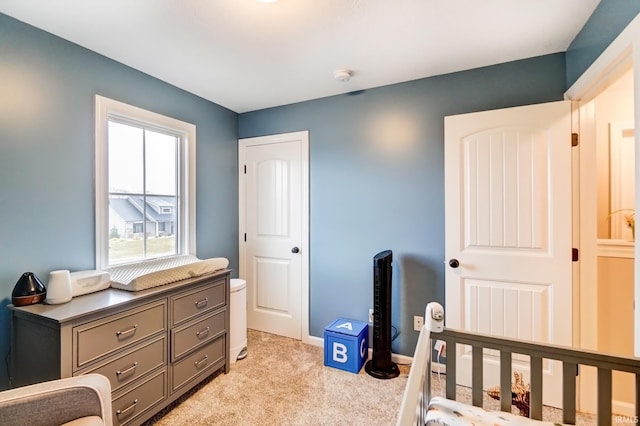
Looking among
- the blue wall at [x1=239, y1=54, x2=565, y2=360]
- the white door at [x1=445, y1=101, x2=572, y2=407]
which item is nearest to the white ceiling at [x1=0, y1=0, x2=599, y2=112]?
the blue wall at [x1=239, y1=54, x2=565, y2=360]

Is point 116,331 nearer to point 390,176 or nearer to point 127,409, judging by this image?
point 127,409

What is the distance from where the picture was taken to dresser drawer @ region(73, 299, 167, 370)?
140cm

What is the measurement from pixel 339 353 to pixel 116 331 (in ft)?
5.10

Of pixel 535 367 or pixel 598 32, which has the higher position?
pixel 598 32

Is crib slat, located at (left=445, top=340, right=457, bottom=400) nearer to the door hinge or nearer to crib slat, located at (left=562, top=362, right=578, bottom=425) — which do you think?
crib slat, located at (left=562, top=362, right=578, bottom=425)

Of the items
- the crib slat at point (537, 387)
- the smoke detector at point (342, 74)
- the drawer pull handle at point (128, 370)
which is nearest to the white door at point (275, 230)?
the smoke detector at point (342, 74)

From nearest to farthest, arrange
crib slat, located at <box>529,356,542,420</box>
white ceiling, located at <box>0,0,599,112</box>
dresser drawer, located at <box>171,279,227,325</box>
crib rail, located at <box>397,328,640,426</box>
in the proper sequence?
crib rail, located at <box>397,328,640,426</box> → crib slat, located at <box>529,356,542,420</box> → white ceiling, located at <box>0,0,599,112</box> → dresser drawer, located at <box>171,279,227,325</box>

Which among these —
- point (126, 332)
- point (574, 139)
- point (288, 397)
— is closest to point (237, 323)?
point (288, 397)

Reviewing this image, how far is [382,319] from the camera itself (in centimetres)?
225

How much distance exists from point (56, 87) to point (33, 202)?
0.69 metres

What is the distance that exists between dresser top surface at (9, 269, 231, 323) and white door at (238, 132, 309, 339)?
114 cm

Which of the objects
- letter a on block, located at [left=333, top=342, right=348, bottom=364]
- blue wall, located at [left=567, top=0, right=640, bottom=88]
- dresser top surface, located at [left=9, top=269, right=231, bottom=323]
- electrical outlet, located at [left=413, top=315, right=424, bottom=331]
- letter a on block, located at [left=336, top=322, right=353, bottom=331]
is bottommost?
letter a on block, located at [left=333, top=342, right=348, bottom=364]

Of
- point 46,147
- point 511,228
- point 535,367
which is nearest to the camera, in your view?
point 535,367

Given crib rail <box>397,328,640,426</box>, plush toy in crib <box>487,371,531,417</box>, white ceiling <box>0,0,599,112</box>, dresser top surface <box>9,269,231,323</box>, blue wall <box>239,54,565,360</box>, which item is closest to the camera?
crib rail <box>397,328,640,426</box>
